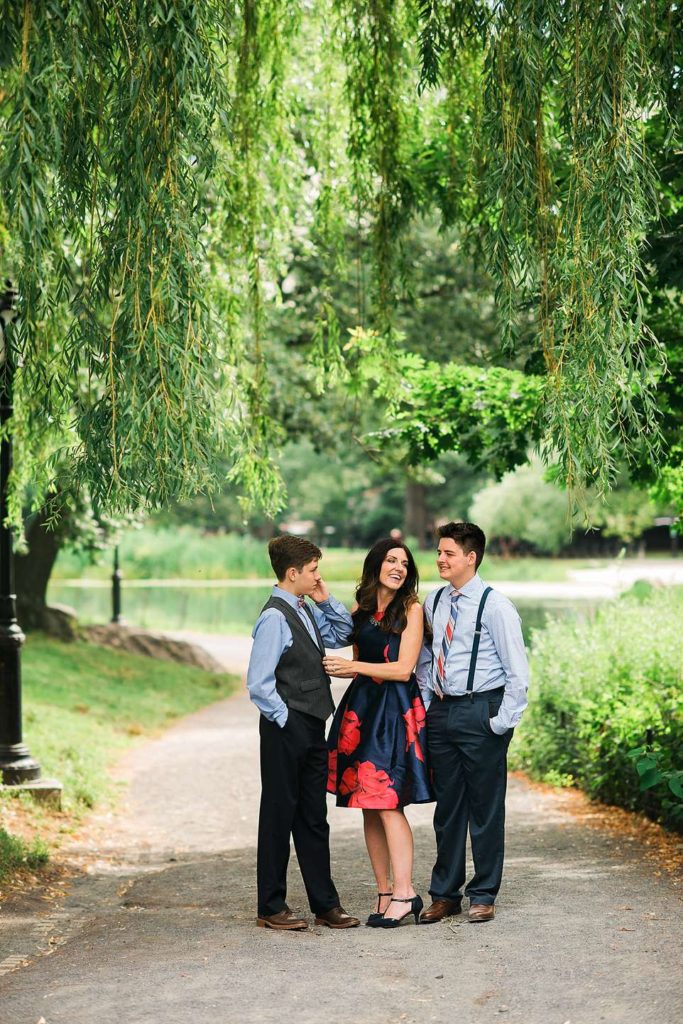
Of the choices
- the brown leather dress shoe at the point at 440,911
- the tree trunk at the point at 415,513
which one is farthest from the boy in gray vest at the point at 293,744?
the tree trunk at the point at 415,513

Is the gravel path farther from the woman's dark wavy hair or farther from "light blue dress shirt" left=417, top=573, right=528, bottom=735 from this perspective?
the woman's dark wavy hair

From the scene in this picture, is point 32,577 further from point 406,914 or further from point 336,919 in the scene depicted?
point 406,914

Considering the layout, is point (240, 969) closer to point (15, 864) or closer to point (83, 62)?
point (15, 864)

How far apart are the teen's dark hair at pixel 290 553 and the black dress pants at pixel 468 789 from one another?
0.96 meters

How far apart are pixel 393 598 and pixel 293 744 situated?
2.72 ft

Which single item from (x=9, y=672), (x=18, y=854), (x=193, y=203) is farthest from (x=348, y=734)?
(x=9, y=672)

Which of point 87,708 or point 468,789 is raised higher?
point 468,789

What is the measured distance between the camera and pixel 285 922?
575 centimetres

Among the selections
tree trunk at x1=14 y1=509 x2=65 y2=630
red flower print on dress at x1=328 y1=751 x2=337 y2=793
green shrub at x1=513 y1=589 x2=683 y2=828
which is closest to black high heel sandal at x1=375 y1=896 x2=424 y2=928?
red flower print on dress at x1=328 y1=751 x2=337 y2=793

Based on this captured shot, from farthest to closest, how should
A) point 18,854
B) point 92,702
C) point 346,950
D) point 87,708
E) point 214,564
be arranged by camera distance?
point 214,564 → point 92,702 → point 87,708 → point 18,854 → point 346,950

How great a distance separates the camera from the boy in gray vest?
566cm

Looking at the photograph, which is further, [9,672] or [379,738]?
[9,672]

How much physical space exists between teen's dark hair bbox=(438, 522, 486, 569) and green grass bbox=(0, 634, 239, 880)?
11.7 feet

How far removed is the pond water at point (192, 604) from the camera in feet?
98.6
